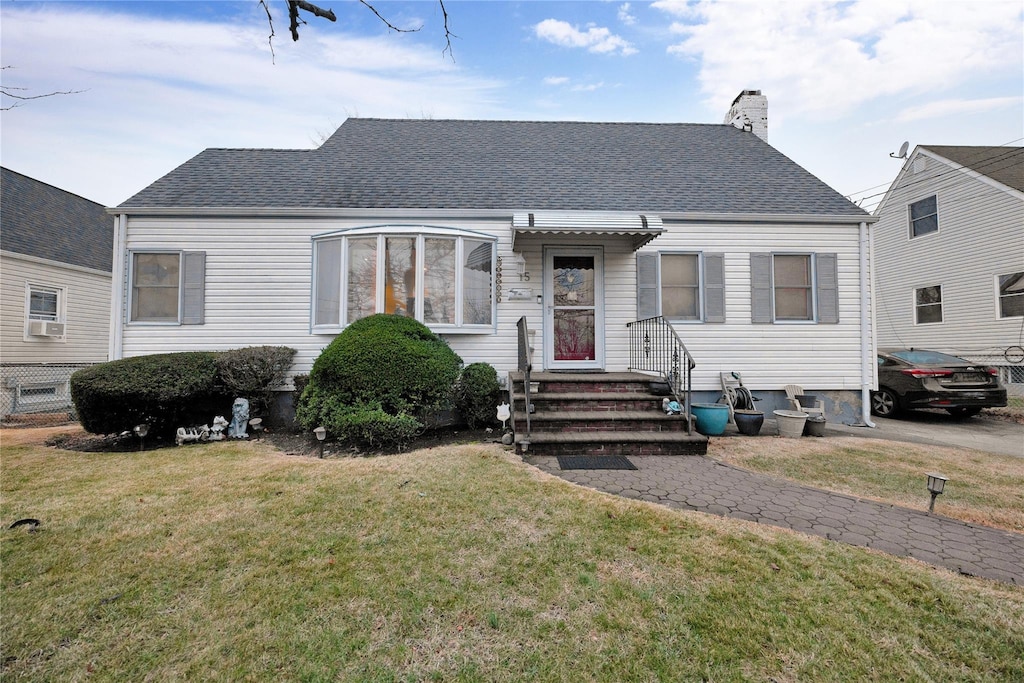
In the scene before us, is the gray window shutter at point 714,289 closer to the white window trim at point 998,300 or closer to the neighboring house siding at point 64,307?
the white window trim at point 998,300

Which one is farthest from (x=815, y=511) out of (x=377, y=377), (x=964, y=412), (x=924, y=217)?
(x=924, y=217)

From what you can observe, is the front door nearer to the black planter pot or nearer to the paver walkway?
the black planter pot

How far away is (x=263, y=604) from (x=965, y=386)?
443 inches

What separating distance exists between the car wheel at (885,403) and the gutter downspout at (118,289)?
1432 centimetres

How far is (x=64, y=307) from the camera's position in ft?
37.1

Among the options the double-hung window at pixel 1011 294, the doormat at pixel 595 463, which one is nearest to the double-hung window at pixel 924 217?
the double-hung window at pixel 1011 294

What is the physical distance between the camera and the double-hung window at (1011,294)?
10602 millimetres

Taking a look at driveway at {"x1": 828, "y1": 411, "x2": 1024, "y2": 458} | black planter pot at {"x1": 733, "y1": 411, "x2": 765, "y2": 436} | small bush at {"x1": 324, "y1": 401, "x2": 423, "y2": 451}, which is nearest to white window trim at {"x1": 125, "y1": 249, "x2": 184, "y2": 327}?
small bush at {"x1": 324, "y1": 401, "x2": 423, "y2": 451}

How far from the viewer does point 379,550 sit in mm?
2861

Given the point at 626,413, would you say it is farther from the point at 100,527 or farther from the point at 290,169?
the point at 290,169

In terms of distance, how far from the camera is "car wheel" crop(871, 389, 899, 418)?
8523mm

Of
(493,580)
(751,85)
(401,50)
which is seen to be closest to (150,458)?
(493,580)

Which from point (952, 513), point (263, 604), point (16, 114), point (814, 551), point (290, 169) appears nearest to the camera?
point (263, 604)

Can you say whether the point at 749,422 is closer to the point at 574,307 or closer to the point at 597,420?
the point at 597,420
